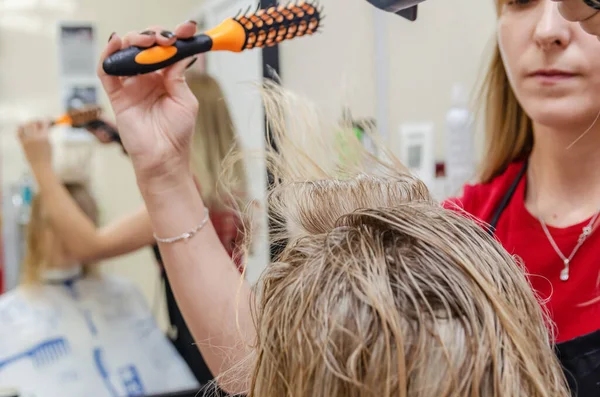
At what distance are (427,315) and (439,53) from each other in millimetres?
1054

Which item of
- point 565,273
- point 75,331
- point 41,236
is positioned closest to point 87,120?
point 41,236

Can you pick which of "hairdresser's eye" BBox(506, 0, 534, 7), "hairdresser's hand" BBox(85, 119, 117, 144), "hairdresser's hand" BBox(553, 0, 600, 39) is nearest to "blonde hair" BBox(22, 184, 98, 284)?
"hairdresser's hand" BBox(85, 119, 117, 144)

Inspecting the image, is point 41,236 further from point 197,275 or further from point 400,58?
point 400,58

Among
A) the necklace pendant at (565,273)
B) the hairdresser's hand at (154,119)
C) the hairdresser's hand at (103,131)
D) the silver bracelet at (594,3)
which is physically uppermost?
the silver bracelet at (594,3)

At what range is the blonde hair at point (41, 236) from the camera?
1272 millimetres

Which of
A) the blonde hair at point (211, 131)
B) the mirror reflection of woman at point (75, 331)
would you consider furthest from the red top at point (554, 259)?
the mirror reflection of woman at point (75, 331)

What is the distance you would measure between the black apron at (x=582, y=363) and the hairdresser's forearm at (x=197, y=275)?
30 cm

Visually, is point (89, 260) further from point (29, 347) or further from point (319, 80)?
point (319, 80)

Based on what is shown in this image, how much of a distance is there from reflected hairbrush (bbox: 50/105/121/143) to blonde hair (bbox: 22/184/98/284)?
15cm

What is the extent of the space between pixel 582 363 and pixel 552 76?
30 centimetres

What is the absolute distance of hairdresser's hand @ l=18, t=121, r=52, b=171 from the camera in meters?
1.25

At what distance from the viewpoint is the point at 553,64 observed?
1.91ft

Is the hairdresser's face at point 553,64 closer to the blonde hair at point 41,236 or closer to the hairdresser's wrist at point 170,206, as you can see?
the hairdresser's wrist at point 170,206

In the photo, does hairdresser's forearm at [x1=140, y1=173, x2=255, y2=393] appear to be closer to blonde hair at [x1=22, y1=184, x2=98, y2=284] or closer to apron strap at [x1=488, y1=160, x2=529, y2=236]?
apron strap at [x1=488, y1=160, x2=529, y2=236]
